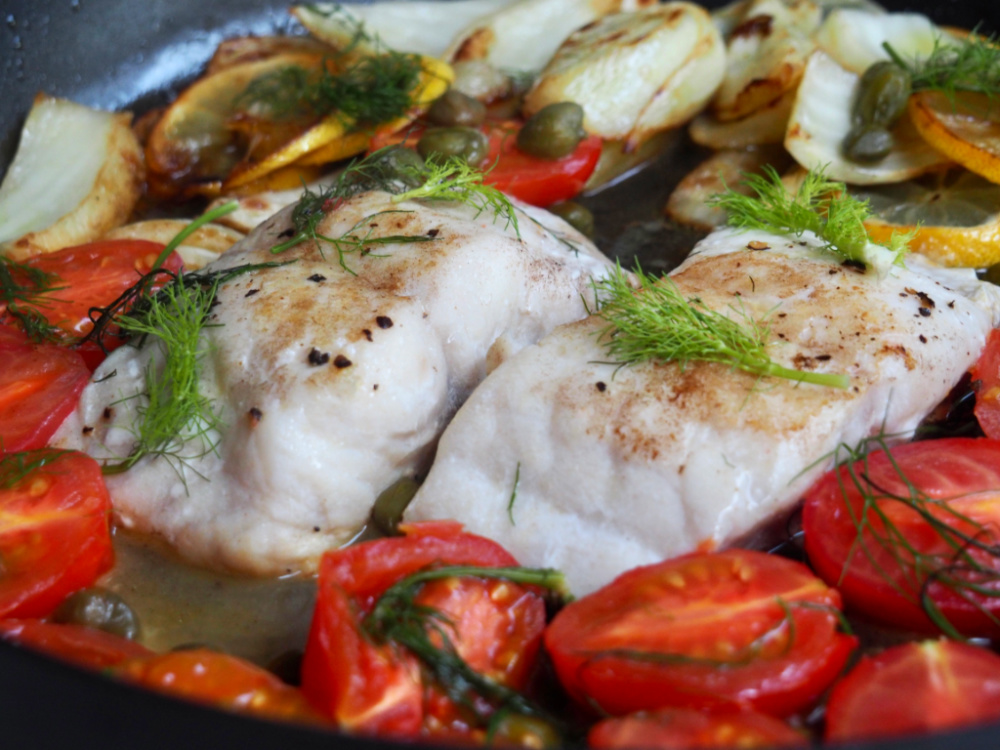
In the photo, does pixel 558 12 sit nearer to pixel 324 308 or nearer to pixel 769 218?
pixel 769 218

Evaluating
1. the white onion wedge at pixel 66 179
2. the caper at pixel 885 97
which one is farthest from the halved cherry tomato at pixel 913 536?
the white onion wedge at pixel 66 179

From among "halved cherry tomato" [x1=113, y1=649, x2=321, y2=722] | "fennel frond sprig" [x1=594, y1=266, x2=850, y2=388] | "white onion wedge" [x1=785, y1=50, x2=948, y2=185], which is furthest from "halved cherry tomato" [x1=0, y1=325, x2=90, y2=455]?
"white onion wedge" [x1=785, y1=50, x2=948, y2=185]

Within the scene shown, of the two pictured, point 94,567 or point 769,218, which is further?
point 769,218

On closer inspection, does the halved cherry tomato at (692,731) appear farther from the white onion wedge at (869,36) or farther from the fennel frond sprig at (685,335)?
the white onion wedge at (869,36)

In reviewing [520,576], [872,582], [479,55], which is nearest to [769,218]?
[872,582]

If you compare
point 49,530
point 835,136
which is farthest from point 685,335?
point 835,136

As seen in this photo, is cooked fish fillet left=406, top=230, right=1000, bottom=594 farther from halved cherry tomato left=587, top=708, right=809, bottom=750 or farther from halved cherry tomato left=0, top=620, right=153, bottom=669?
halved cherry tomato left=0, top=620, right=153, bottom=669
